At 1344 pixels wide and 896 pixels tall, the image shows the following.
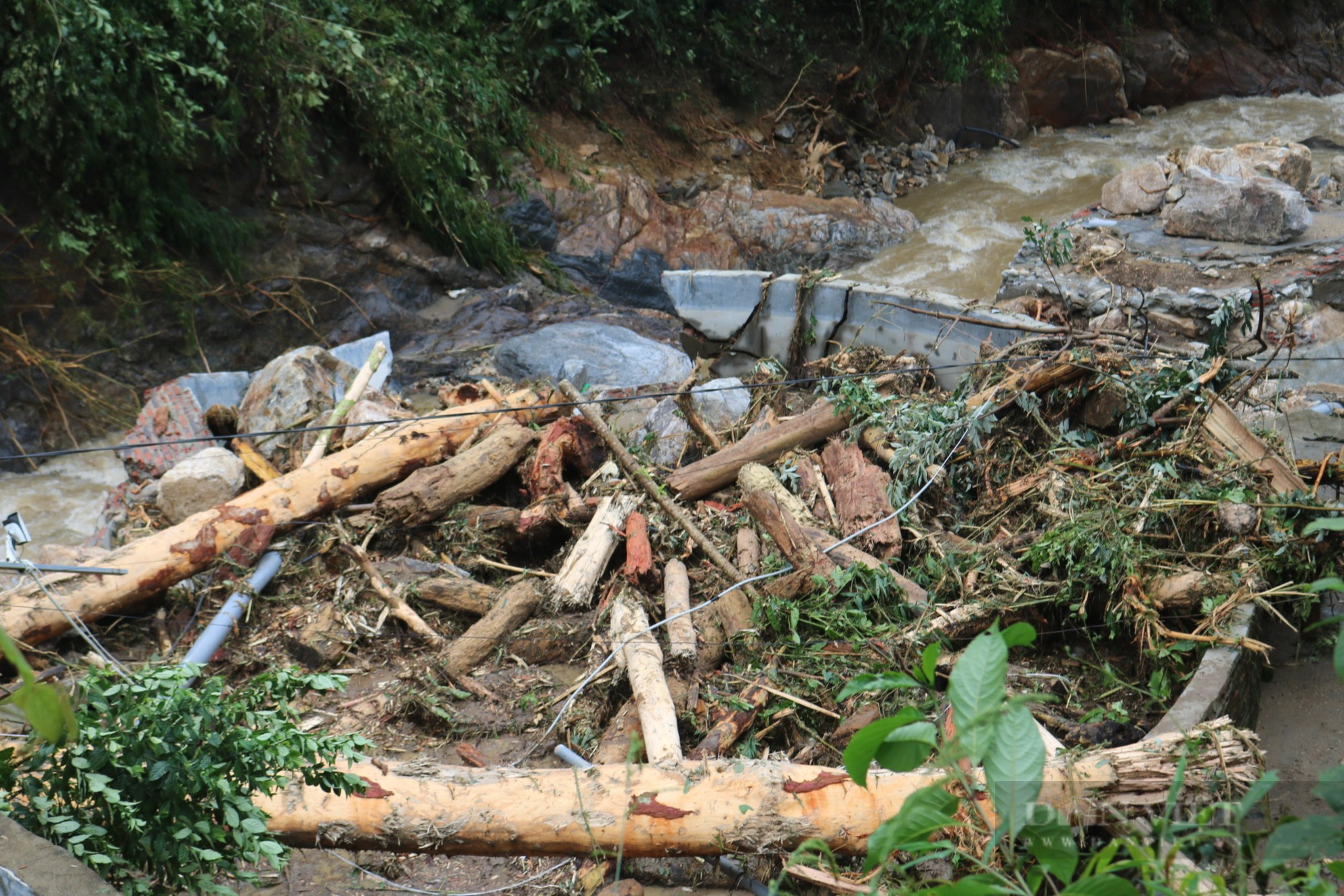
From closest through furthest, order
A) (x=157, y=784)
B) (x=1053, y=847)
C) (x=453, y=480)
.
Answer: (x=1053, y=847) → (x=157, y=784) → (x=453, y=480)

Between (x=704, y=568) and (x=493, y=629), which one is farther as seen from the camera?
(x=704, y=568)

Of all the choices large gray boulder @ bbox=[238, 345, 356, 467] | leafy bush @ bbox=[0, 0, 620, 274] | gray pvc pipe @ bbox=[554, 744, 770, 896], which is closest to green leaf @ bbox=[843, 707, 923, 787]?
gray pvc pipe @ bbox=[554, 744, 770, 896]

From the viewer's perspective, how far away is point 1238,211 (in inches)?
282

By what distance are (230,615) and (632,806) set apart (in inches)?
109

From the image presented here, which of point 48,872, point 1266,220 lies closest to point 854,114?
point 1266,220

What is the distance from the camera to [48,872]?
173cm

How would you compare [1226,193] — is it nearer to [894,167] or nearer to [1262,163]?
[1262,163]

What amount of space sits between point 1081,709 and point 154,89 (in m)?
8.59

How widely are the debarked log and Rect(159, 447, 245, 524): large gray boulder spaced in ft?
9.92

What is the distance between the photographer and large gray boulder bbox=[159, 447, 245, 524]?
5.45 meters

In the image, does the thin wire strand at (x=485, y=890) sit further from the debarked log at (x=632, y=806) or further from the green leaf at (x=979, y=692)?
the green leaf at (x=979, y=692)

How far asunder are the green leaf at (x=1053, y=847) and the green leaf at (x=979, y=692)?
0.11m

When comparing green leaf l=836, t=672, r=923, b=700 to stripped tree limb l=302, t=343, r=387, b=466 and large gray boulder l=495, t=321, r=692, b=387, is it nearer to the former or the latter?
stripped tree limb l=302, t=343, r=387, b=466

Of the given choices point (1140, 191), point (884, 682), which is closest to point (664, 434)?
point (884, 682)
